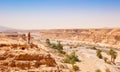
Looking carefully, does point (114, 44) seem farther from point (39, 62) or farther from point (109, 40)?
point (39, 62)

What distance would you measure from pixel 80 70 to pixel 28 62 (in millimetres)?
25116

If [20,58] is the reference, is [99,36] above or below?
below

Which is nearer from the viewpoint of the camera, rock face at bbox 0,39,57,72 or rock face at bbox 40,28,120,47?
rock face at bbox 0,39,57,72

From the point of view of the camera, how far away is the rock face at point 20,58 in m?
15.0

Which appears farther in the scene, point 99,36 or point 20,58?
point 99,36

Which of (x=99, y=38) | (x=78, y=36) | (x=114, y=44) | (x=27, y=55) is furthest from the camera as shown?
(x=78, y=36)

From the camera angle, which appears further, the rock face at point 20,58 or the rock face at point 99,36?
the rock face at point 99,36

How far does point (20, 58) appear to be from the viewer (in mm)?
15445

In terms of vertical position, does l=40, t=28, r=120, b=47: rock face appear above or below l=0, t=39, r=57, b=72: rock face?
below

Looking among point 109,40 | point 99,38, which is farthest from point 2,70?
point 99,38

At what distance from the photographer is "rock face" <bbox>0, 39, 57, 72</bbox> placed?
14992mm

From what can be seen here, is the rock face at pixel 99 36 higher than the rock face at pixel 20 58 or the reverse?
the reverse

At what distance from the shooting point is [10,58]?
599 inches

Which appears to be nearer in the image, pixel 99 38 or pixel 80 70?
pixel 80 70
